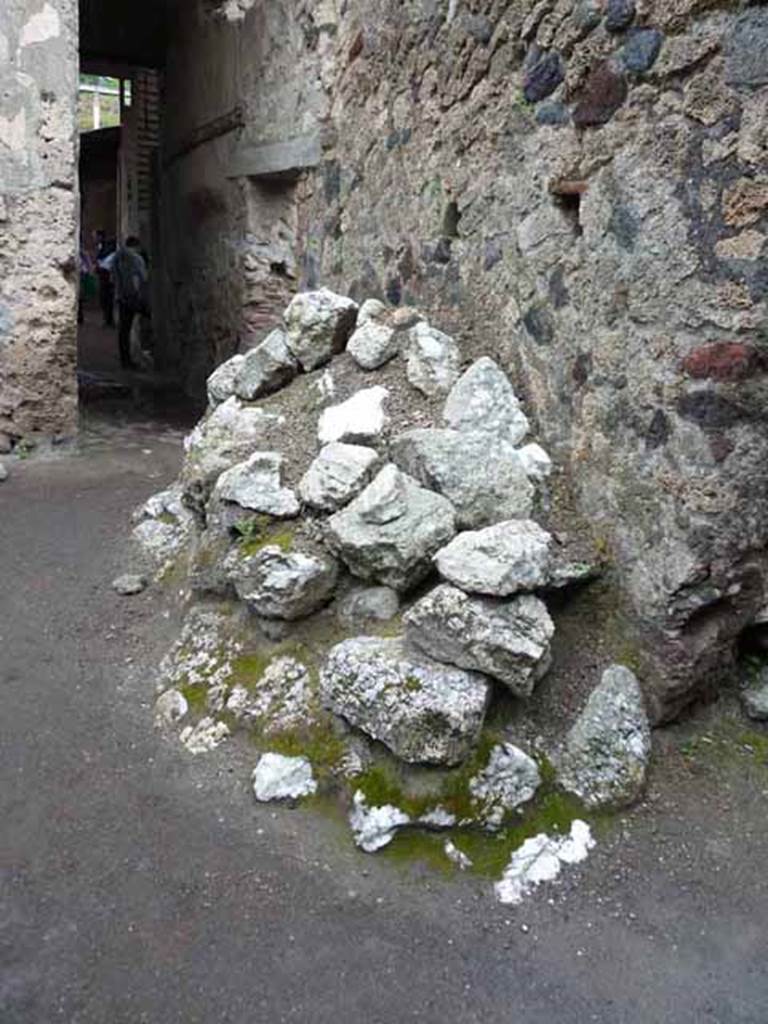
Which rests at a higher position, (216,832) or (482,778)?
(482,778)

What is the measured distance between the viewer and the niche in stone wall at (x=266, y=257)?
6.07 m

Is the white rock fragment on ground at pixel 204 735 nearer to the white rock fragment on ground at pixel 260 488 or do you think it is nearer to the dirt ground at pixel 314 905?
the dirt ground at pixel 314 905

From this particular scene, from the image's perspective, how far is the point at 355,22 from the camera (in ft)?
15.2

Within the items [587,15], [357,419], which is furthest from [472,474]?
[587,15]

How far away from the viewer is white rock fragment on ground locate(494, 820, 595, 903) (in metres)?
2.06

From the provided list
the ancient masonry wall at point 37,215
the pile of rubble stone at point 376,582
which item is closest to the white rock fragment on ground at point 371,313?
the pile of rubble stone at point 376,582

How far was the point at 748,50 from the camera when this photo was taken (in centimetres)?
210

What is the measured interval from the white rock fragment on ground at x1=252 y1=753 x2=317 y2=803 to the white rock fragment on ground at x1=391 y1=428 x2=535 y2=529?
85 centimetres

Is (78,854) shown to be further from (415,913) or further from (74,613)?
(74,613)

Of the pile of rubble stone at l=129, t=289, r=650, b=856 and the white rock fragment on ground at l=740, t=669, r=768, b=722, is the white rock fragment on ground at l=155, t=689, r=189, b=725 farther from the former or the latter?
the white rock fragment on ground at l=740, t=669, r=768, b=722

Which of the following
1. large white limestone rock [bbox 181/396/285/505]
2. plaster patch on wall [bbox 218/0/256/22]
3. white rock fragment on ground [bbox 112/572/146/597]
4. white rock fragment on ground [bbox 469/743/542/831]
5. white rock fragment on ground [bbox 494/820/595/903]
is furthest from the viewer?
plaster patch on wall [bbox 218/0/256/22]

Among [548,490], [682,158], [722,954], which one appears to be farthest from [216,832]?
[682,158]

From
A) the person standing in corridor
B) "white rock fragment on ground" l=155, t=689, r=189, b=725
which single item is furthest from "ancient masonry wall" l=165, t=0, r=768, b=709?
the person standing in corridor

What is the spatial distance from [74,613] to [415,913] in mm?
1896
